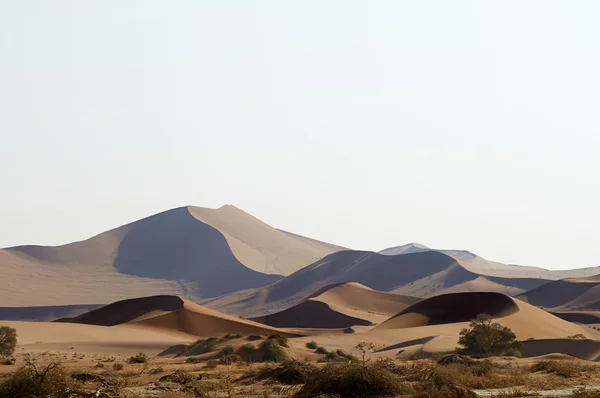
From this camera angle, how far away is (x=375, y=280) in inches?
6654

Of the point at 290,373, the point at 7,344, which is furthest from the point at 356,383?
the point at 7,344

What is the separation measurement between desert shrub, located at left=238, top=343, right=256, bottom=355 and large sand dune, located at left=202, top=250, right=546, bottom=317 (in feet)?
303

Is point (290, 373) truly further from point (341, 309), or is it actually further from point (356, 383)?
point (341, 309)

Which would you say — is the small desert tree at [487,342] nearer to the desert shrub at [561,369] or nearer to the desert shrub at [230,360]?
the desert shrub at [230,360]

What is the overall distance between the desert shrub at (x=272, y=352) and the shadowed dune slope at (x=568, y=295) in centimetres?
7463

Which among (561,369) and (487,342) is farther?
(487,342)

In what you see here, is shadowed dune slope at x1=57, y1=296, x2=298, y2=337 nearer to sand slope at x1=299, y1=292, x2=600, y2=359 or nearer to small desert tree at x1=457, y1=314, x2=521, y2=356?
Result: sand slope at x1=299, y1=292, x2=600, y2=359

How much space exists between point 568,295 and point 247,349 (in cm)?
8692

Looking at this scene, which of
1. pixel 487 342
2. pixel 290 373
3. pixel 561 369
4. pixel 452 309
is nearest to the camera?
pixel 290 373

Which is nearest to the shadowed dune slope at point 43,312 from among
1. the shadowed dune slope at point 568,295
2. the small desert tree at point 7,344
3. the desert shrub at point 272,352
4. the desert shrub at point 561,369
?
the shadowed dune slope at point 568,295

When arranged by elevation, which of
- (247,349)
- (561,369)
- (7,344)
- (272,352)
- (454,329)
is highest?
(454,329)

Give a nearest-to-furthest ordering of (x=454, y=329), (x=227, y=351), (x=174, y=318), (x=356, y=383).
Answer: (x=356, y=383)
(x=227, y=351)
(x=454, y=329)
(x=174, y=318)

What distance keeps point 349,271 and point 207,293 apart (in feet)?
105

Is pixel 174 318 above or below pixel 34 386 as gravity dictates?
above
